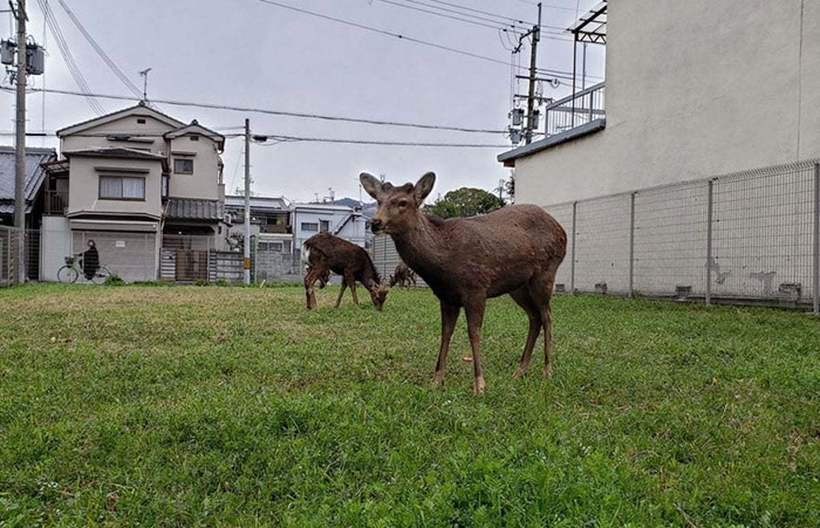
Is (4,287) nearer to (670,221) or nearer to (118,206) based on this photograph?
(118,206)

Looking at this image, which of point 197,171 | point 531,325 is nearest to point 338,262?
point 531,325

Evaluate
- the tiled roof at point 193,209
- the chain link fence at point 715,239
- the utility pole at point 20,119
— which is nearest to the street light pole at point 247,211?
the tiled roof at point 193,209

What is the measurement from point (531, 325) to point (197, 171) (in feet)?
89.9

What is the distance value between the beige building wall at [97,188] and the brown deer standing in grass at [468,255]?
24391 mm

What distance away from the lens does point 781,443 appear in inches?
110

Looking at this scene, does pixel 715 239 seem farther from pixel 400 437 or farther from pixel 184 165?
pixel 184 165

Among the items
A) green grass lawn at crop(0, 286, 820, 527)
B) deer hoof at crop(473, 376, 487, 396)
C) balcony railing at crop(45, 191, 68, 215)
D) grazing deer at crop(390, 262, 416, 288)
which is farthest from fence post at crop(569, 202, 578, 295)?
balcony railing at crop(45, 191, 68, 215)

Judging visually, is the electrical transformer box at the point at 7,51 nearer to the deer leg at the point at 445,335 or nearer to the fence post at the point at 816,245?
the deer leg at the point at 445,335

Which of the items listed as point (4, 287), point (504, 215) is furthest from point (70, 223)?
point (504, 215)

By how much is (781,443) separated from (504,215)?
2.37 m

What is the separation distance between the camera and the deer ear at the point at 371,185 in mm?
3971

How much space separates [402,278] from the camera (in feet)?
54.3

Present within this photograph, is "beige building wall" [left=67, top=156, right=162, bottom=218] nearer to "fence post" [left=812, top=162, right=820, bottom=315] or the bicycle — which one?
the bicycle

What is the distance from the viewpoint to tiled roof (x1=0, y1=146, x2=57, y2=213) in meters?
24.7
